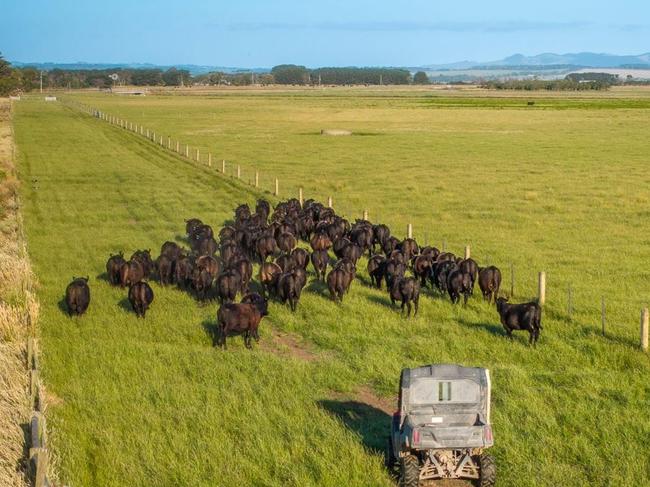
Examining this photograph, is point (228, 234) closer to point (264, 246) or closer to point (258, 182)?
point (264, 246)

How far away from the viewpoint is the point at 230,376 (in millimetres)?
15836

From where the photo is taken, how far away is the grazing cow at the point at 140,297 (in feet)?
63.9

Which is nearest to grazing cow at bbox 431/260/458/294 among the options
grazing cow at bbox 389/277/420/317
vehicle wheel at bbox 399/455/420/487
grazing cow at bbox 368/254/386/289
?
grazing cow at bbox 368/254/386/289

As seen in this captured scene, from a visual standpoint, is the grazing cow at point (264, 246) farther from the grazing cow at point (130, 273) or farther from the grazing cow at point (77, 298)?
the grazing cow at point (77, 298)

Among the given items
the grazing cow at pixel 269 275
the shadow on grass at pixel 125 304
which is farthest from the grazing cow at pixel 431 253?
the shadow on grass at pixel 125 304

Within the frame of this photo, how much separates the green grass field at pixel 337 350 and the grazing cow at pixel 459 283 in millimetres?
382

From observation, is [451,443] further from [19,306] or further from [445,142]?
[445,142]

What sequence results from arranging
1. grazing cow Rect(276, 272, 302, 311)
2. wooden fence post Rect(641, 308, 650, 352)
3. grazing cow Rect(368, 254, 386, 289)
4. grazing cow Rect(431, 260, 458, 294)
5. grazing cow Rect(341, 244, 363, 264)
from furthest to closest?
grazing cow Rect(341, 244, 363, 264)
grazing cow Rect(368, 254, 386, 289)
grazing cow Rect(431, 260, 458, 294)
grazing cow Rect(276, 272, 302, 311)
wooden fence post Rect(641, 308, 650, 352)

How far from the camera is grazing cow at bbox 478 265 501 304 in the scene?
20.9m

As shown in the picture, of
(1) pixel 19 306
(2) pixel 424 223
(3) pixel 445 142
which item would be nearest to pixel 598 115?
(3) pixel 445 142

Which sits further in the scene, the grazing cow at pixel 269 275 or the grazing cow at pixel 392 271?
the grazing cow at pixel 269 275

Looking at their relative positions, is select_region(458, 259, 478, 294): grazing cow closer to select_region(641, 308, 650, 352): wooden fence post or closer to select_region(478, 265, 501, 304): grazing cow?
select_region(478, 265, 501, 304): grazing cow

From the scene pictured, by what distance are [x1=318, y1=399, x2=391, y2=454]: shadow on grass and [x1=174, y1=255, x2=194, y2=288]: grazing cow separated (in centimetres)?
804

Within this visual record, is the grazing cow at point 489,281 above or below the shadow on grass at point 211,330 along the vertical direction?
above
